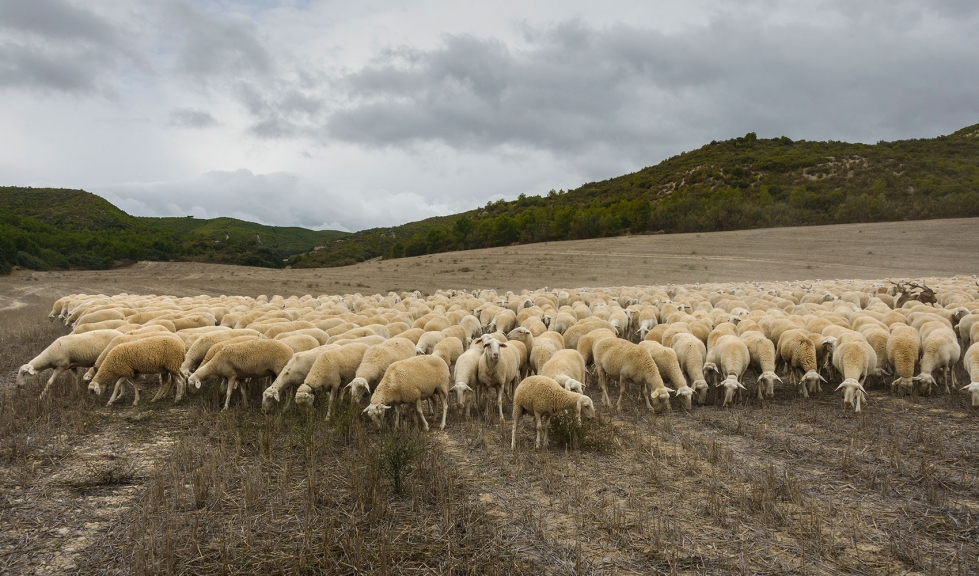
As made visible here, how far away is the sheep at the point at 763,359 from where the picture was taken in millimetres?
10266

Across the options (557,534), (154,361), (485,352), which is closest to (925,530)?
(557,534)

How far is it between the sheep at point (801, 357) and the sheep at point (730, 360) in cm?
92

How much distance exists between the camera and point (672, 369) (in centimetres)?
1015

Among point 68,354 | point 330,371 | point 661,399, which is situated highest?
point 68,354

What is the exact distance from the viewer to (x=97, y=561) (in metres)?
4.41

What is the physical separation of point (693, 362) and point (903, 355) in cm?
398

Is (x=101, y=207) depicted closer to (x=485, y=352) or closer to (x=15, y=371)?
(x=15, y=371)

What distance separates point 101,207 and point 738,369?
120m

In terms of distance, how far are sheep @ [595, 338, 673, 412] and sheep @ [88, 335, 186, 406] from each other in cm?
843

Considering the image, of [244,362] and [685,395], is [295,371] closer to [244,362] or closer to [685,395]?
[244,362]

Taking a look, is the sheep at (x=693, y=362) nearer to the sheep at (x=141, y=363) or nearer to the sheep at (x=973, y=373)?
the sheep at (x=973, y=373)

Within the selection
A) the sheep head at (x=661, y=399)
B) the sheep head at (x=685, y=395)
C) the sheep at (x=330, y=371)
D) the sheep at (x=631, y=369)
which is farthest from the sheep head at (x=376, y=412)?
the sheep head at (x=685, y=395)

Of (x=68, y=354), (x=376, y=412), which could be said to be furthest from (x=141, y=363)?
(x=376, y=412)

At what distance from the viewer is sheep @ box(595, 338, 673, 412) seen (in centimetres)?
948
